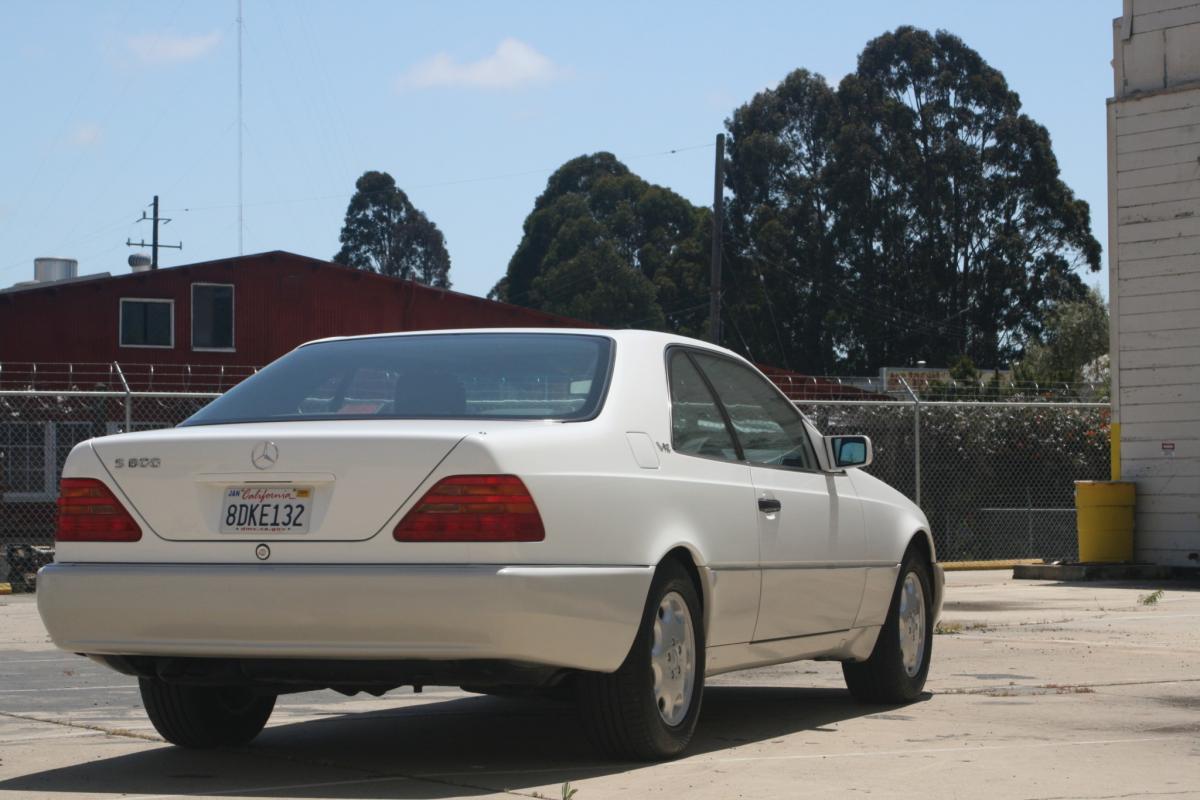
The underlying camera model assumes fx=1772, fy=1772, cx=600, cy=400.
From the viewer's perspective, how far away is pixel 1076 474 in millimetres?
24641

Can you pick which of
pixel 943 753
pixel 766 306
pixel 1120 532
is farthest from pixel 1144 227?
pixel 766 306

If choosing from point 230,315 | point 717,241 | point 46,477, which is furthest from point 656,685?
point 230,315

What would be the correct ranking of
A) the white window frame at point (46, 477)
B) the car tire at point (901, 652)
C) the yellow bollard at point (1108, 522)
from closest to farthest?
the car tire at point (901, 652)
the yellow bollard at point (1108, 522)
the white window frame at point (46, 477)

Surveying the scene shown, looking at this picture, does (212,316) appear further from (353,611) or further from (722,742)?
(353,611)

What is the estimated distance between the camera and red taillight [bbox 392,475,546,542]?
5457 mm

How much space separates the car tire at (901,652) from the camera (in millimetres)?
7930

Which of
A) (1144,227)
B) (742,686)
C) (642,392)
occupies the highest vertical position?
(1144,227)

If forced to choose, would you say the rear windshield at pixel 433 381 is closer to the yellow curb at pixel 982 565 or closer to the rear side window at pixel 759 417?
the rear side window at pixel 759 417

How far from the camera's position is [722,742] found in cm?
675

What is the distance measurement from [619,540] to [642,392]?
2.29 feet

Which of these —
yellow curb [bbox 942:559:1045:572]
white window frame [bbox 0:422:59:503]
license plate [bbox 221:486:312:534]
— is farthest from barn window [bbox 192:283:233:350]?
license plate [bbox 221:486:312:534]

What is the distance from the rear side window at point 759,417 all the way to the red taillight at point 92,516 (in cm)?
233

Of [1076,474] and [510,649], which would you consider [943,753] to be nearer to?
[510,649]

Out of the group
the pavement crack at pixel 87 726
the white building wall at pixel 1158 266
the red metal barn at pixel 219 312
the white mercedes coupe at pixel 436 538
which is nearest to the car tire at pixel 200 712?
the white mercedes coupe at pixel 436 538
